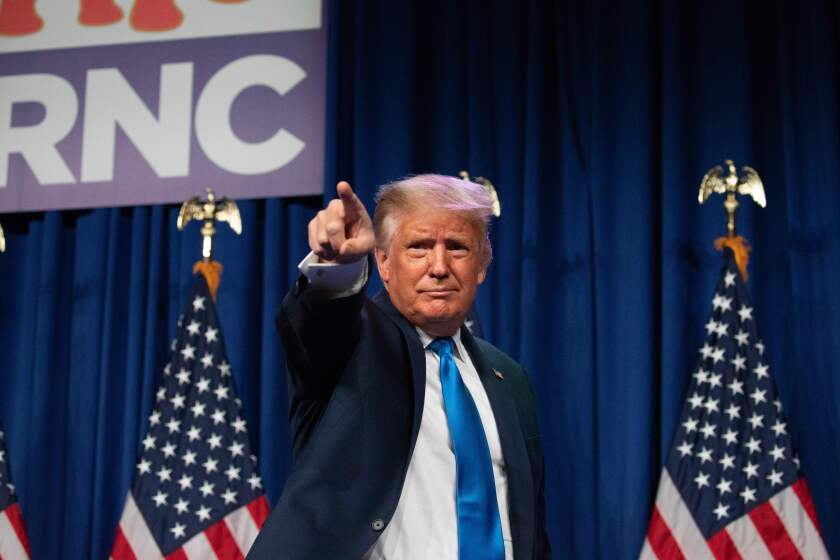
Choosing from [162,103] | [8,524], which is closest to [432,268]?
[8,524]

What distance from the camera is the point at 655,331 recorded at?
4172 millimetres

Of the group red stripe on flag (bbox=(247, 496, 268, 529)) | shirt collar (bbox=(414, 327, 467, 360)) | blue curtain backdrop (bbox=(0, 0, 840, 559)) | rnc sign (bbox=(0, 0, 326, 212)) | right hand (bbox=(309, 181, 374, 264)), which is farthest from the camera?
rnc sign (bbox=(0, 0, 326, 212))

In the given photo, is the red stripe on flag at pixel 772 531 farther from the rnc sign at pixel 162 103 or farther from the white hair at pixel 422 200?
the rnc sign at pixel 162 103

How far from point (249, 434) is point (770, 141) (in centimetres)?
231

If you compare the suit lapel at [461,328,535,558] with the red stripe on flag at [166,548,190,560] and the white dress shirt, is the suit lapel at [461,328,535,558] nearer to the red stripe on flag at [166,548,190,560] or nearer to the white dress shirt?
the white dress shirt

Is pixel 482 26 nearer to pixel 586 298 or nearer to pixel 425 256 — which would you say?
pixel 586 298

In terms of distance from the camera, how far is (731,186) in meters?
3.89

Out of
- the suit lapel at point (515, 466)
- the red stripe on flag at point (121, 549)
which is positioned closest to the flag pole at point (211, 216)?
the red stripe on flag at point (121, 549)

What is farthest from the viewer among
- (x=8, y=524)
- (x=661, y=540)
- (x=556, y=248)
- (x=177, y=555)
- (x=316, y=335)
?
(x=556, y=248)

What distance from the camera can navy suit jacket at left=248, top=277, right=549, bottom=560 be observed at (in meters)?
1.75

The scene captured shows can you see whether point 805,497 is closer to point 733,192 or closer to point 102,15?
point 733,192

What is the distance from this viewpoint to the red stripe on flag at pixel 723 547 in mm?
3650

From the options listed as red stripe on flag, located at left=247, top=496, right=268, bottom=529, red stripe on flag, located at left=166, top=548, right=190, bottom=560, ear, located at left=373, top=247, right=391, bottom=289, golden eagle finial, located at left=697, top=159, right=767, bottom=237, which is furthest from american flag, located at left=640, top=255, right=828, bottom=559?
ear, located at left=373, top=247, right=391, bottom=289

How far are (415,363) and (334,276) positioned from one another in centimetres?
30
